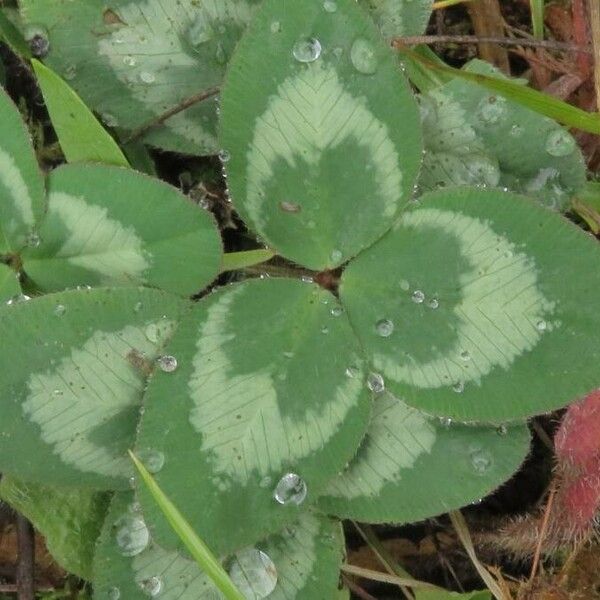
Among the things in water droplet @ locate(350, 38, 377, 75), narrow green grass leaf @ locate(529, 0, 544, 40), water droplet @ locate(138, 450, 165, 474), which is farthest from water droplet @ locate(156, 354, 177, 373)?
narrow green grass leaf @ locate(529, 0, 544, 40)

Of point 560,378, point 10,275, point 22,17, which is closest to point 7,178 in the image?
point 10,275

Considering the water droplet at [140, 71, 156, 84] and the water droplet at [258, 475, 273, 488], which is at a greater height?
the water droplet at [140, 71, 156, 84]

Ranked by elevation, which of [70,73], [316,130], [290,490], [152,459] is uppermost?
[70,73]

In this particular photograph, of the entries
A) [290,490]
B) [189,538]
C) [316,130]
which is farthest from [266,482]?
[316,130]

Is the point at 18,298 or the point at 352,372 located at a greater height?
the point at 18,298

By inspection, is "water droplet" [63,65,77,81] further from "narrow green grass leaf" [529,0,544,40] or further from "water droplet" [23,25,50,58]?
"narrow green grass leaf" [529,0,544,40]

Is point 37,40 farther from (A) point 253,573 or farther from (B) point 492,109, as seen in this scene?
(A) point 253,573

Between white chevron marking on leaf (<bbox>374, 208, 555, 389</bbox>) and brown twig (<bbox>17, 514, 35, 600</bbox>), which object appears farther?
brown twig (<bbox>17, 514, 35, 600</bbox>)
